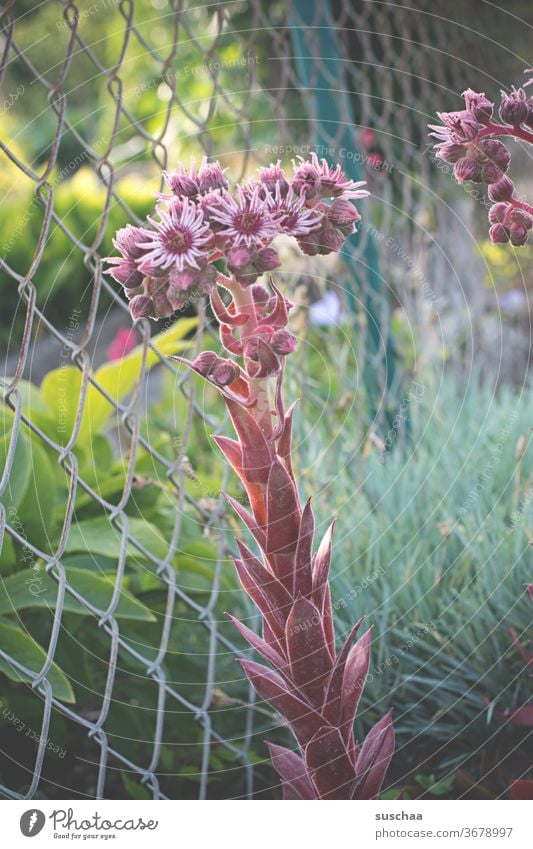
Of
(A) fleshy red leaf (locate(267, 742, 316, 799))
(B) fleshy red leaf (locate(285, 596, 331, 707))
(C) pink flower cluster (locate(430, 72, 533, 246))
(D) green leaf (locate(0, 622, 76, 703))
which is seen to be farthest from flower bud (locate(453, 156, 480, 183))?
(D) green leaf (locate(0, 622, 76, 703))

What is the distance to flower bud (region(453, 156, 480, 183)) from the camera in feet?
2.18

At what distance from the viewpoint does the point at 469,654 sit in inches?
40.6

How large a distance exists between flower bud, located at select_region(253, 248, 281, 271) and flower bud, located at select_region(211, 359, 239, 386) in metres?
0.07

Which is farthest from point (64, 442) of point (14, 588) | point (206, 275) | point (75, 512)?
point (206, 275)

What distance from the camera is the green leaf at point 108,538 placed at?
104 cm

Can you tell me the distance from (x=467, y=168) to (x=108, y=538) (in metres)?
0.63

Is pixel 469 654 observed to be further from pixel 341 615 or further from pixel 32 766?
pixel 32 766

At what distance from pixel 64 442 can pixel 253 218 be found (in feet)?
2.26

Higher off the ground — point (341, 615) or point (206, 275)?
point (206, 275)

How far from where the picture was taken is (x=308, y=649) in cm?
65

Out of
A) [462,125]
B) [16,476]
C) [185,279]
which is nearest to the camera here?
[185,279]

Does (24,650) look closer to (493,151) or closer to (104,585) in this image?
(104,585)

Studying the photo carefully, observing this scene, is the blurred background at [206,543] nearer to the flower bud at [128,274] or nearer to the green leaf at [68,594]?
the green leaf at [68,594]
